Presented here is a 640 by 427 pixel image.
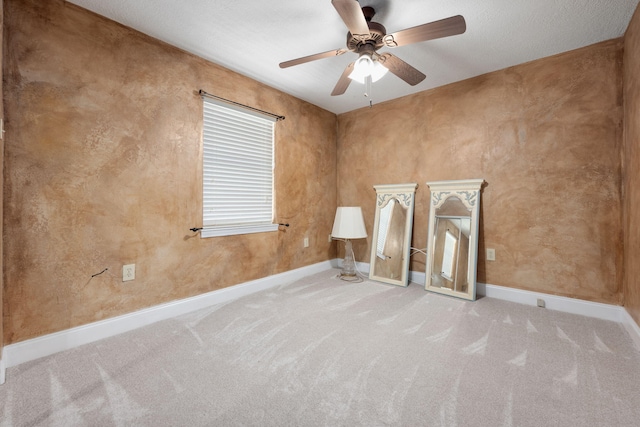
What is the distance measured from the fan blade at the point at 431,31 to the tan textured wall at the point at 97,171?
1.78 m

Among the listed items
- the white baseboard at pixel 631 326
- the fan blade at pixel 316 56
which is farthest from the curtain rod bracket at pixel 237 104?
the white baseboard at pixel 631 326

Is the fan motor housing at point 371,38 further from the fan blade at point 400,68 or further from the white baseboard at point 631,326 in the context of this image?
the white baseboard at point 631,326

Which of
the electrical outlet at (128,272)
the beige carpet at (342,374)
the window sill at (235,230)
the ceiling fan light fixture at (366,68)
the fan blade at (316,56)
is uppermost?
the fan blade at (316,56)

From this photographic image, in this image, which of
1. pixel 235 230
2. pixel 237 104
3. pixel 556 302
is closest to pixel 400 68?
pixel 237 104

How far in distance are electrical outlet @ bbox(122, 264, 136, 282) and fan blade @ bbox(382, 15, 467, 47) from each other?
2.57 m

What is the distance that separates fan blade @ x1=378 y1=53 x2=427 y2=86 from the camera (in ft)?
6.58

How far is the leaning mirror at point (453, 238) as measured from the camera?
2.87m

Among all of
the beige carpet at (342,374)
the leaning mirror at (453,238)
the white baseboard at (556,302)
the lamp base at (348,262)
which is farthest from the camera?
the lamp base at (348,262)

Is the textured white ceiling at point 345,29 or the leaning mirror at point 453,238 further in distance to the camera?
the leaning mirror at point 453,238

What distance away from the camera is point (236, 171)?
→ 9.60 feet

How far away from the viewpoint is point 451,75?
2.95 metres

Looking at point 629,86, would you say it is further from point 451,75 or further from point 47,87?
point 47,87

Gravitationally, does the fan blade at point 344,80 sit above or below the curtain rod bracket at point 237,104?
above

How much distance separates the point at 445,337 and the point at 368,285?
135 cm
